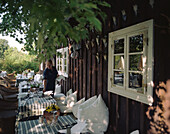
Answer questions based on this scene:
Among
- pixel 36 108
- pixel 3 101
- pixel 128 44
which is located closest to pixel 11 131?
pixel 36 108

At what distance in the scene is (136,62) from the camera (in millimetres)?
2662

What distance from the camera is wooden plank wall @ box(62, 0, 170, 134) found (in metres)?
2.38

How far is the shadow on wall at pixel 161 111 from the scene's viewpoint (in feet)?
6.83

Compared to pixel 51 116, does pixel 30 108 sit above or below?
below

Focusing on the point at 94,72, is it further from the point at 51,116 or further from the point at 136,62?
the point at 51,116

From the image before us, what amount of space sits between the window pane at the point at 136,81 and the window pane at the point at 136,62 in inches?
4.5

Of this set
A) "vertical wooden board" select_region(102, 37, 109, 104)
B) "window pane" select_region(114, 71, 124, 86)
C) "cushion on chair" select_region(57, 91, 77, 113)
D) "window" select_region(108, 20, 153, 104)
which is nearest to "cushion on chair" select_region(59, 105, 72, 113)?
"cushion on chair" select_region(57, 91, 77, 113)

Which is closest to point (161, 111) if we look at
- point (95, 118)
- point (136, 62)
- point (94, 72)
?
point (136, 62)

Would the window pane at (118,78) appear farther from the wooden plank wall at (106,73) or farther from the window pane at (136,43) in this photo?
the window pane at (136,43)

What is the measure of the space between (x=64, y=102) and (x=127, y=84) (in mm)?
3358

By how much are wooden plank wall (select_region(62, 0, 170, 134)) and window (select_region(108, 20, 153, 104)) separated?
0.12 meters

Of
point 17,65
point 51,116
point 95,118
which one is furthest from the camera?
point 17,65

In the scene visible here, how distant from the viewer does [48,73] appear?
19.5 ft

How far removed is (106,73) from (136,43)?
46.8 inches
